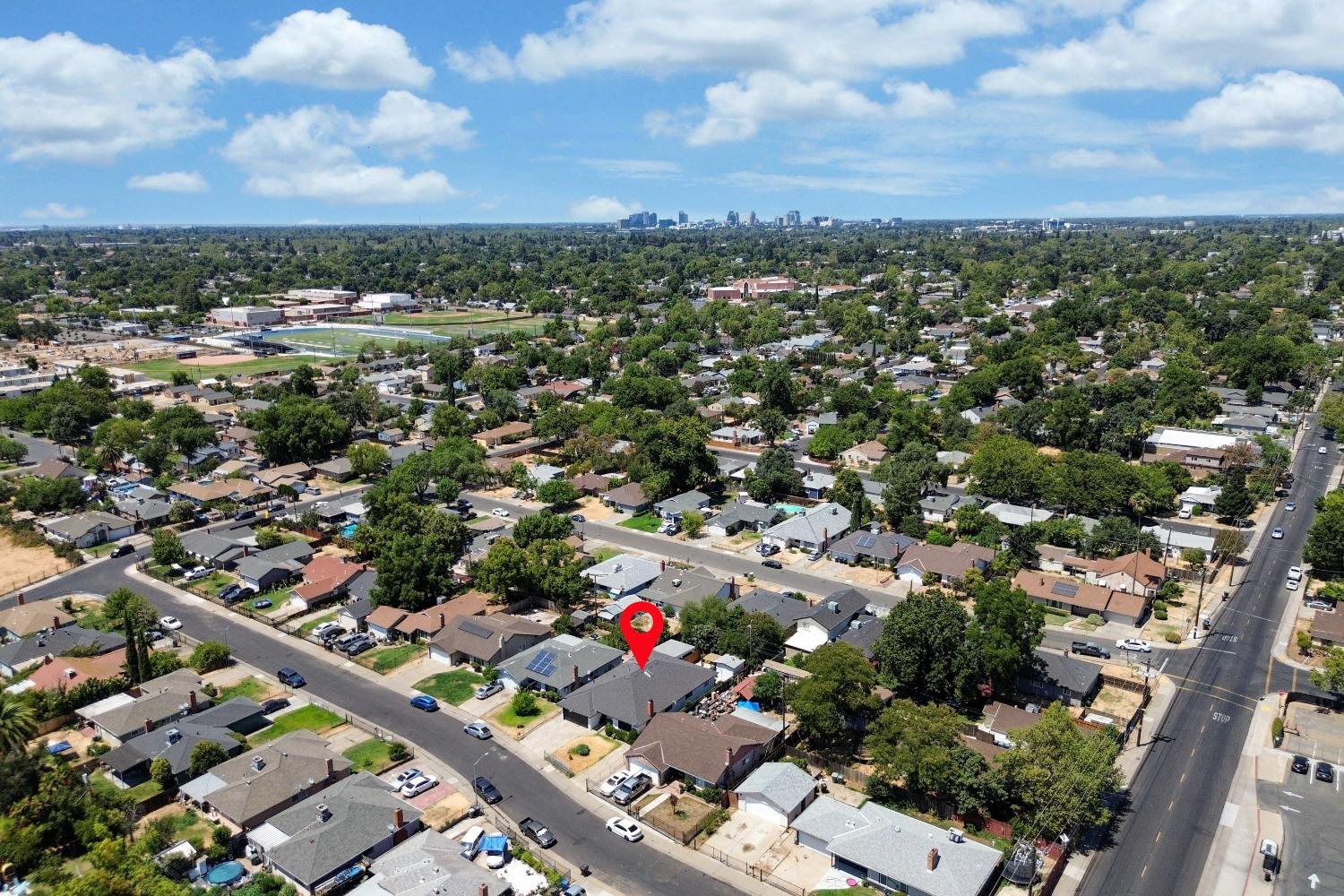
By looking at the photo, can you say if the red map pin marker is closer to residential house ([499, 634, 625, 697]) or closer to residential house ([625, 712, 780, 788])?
residential house ([499, 634, 625, 697])

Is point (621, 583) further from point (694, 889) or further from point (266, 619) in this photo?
point (694, 889)

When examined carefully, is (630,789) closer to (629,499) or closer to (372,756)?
(372,756)

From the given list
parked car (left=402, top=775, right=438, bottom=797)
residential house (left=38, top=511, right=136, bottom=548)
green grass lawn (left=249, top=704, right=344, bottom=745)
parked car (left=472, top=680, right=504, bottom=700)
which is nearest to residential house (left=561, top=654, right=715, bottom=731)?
parked car (left=472, top=680, right=504, bottom=700)

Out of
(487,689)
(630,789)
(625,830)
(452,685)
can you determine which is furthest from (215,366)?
(625,830)

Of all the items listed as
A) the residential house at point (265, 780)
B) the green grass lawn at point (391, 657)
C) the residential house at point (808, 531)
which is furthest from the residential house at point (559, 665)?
the residential house at point (808, 531)

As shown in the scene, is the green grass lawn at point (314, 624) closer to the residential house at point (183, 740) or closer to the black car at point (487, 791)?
the residential house at point (183, 740)
